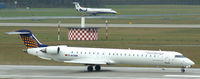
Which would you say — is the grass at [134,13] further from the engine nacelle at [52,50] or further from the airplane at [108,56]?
the engine nacelle at [52,50]

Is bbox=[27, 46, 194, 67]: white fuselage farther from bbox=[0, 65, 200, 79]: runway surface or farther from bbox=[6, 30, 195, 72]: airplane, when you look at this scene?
bbox=[0, 65, 200, 79]: runway surface

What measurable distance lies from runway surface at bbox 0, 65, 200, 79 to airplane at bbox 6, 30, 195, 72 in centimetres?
74

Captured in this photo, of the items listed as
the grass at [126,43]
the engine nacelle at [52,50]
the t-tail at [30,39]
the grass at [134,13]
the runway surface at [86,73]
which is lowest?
the runway surface at [86,73]

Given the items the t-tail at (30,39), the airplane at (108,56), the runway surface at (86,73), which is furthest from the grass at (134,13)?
the airplane at (108,56)

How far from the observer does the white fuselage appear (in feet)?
130

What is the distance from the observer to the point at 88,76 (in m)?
37.8

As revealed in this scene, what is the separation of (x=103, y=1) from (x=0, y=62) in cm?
14661

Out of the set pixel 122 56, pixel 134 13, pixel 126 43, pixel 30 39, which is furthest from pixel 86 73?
pixel 134 13

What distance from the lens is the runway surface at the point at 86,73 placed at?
37.7 meters

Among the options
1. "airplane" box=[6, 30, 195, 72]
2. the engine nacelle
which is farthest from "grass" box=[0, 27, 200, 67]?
the engine nacelle

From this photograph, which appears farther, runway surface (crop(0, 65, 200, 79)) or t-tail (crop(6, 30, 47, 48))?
t-tail (crop(6, 30, 47, 48))

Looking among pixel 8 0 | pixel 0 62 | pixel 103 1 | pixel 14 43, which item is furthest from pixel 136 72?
pixel 103 1

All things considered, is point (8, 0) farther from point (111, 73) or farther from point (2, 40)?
point (111, 73)

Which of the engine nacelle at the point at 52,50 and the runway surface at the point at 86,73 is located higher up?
the engine nacelle at the point at 52,50
